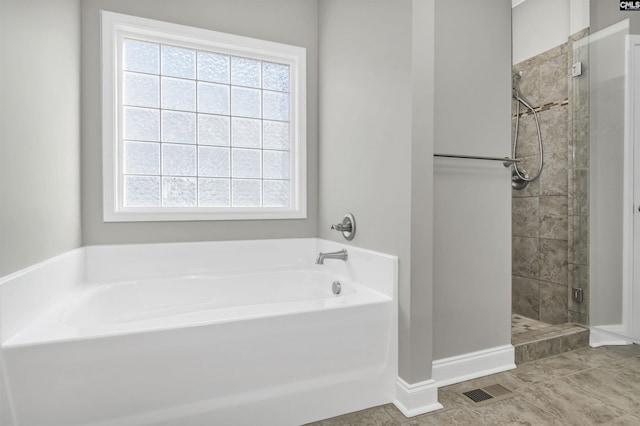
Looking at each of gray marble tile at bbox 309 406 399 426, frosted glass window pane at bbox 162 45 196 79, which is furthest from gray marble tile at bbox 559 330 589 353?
frosted glass window pane at bbox 162 45 196 79

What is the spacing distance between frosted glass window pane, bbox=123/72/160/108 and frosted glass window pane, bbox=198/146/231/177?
1.45 feet

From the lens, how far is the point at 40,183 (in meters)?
1.58

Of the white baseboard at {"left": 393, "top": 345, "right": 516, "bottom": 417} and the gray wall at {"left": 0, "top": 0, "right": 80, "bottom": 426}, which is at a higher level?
the gray wall at {"left": 0, "top": 0, "right": 80, "bottom": 426}

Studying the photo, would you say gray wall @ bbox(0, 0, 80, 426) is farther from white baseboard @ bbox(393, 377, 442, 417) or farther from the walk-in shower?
the walk-in shower

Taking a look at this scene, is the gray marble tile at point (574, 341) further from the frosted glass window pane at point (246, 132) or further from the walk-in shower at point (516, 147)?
the frosted glass window pane at point (246, 132)

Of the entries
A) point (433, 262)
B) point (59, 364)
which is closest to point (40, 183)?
point (59, 364)

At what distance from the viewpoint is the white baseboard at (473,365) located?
2004mm

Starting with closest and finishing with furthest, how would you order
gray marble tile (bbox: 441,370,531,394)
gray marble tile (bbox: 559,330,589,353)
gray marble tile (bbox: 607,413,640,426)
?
gray marble tile (bbox: 607,413,640,426), gray marble tile (bbox: 441,370,531,394), gray marble tile (bbox: 559,330,589,353)

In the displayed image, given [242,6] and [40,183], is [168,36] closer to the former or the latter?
[242,6]

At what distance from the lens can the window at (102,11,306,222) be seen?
7.57ft

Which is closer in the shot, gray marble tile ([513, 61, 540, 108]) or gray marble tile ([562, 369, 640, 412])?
gray marble tile ([562, 369, 640, 412])

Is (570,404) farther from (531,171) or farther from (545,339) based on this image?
(531,171)

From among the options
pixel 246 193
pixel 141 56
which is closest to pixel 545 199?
pixel 246 193

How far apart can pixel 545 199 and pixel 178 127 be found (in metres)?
2.94
